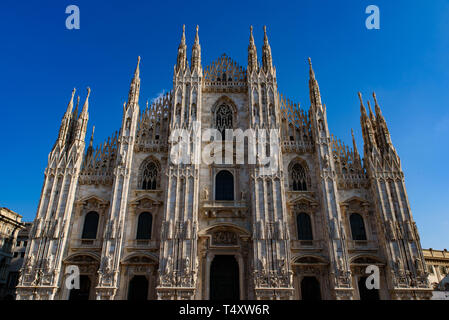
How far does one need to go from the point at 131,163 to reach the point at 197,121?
6066mm

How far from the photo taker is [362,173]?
1059 inches

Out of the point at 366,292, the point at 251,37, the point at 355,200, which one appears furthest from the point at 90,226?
the point at 251,37

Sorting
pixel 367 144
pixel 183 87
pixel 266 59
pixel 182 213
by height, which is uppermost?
pixel 266 59

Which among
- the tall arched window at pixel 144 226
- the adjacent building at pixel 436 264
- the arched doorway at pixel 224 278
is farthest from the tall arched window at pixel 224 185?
the adjacent building at pixel 436 264

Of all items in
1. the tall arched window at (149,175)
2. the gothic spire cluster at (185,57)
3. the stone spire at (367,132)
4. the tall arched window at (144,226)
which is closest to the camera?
the tall arched window at (144,226)

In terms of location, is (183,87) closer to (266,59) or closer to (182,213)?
(266,59)

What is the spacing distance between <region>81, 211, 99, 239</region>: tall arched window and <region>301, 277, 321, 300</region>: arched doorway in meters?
15.0

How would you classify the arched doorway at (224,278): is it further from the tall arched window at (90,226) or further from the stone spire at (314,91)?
the stone spire at (314,91)

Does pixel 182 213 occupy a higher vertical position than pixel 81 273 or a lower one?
higher

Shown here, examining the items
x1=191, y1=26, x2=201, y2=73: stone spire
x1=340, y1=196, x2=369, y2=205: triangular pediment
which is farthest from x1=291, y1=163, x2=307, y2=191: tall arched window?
x1=191, y1=26, x2=201, y2=73: stone spire

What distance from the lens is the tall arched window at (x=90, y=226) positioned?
25.0 metres

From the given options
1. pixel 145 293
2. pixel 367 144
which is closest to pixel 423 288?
pixel 367 144

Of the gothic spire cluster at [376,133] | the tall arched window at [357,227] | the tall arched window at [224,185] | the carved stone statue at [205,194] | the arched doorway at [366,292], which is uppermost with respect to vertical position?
the gothic spire cluster at [376,133]

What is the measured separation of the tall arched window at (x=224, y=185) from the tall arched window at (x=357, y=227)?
29.7 feet
